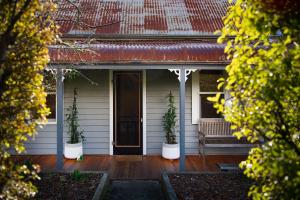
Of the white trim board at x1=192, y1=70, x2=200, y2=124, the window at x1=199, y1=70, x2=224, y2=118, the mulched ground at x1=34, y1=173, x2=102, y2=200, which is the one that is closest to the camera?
the mulched ground at x1=34, y1=173, x2=102, y2=200

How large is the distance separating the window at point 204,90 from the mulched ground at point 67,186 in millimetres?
3729

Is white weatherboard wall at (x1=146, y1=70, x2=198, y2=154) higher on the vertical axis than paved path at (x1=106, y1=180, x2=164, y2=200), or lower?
higher

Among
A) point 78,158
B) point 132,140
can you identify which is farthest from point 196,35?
point 78,158

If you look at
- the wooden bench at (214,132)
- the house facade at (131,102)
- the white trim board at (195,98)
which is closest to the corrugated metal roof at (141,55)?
the house facade at (131,102)

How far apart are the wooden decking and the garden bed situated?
2.57ft

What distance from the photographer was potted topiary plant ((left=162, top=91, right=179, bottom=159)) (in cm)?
914

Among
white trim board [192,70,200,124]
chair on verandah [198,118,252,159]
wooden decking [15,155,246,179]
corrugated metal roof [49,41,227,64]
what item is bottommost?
wooden decking [15,155,246,179]

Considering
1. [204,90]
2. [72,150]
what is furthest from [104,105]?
[204,90]

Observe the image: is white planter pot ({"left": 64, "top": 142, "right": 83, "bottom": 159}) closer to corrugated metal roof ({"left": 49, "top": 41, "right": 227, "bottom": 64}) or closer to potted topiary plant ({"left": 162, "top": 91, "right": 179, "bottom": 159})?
potted topiary plant ({"left": 162, "top": 91, "right": 179, "bottom": 159})

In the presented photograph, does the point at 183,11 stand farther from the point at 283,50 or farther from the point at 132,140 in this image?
the point at 283,50

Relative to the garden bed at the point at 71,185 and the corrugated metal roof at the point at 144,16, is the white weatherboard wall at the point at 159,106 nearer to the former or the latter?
the corrugated metal roof at the point at 144,16

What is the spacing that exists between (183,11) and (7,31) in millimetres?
7899

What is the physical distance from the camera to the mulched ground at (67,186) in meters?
6.07

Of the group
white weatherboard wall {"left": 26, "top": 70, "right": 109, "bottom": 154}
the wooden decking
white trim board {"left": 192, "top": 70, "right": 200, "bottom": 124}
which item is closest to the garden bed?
the wooden decking
